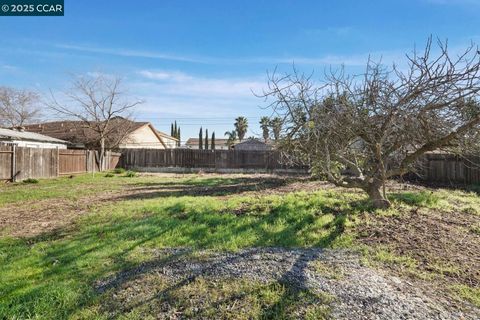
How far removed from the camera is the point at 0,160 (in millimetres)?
13594

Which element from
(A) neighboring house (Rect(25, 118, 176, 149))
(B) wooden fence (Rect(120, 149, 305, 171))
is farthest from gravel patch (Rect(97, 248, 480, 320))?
(A) neighboring house (Rect(25, 118, 176, 149))

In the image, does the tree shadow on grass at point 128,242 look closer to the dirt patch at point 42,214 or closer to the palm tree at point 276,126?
the dirt patch at point 42,214

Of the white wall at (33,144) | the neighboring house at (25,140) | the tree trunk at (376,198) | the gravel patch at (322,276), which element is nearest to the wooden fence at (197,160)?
the white wall at (33,144)

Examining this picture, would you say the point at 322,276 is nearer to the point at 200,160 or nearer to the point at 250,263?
the point at 250,263

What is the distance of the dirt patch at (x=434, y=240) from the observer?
3.63m

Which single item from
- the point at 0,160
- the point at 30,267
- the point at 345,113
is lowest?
the point at 30,267

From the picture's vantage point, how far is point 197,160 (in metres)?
24.0

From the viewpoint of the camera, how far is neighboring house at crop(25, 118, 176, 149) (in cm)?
2647

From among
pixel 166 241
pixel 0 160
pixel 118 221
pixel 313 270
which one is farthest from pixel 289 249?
pixel 0 160

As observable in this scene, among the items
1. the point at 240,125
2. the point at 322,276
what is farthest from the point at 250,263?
the point at 240,125

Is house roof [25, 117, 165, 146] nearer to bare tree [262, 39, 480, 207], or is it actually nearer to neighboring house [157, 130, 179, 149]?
neighboring house [157, 130, 179, 149]

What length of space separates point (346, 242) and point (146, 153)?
71.7 feet

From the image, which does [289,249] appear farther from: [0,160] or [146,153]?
[146,153]

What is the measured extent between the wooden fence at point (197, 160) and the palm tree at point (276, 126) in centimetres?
1499
